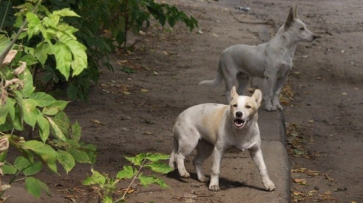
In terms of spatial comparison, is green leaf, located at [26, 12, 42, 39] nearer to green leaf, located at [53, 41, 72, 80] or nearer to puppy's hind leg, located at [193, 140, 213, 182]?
green leaf, located at [53, 41, 72, 80]

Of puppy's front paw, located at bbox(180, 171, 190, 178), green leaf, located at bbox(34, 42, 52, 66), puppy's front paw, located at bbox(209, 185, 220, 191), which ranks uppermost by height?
green leaf, located at bbox(34, 42, 52, 66)

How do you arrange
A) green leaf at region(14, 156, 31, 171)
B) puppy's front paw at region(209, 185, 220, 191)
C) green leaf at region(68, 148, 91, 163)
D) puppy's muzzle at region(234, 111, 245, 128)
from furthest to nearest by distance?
puppy's front paw at region(209, 185, 220, 191) < puppy's muzzle at region(234, 111, 245, 128) < green leaf at region(68, 148, 91, 163) < green leaf at region(14, 156, 31, 171)

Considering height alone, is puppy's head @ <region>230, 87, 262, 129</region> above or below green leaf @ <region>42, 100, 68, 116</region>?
below

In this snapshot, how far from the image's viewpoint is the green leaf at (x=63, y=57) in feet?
11.6

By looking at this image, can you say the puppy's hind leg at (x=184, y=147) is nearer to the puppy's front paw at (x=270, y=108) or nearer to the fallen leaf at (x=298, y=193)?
the fallen leaf at (x=298, y=193)

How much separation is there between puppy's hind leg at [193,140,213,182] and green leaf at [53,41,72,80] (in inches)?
140

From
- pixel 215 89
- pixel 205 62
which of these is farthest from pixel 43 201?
pixel 205 62

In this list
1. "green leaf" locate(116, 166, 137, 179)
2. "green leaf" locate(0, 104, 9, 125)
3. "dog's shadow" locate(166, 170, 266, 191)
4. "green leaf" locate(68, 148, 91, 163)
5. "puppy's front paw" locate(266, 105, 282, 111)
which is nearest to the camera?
"green leaf" locate(0, 104, 9, 125)

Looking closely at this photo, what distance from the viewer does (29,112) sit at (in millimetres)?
3641

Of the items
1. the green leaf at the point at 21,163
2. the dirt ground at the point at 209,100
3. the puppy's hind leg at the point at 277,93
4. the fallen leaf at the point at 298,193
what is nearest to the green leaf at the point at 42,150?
the green leaf at the point at 21,163

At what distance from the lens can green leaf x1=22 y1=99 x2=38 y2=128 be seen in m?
3.62

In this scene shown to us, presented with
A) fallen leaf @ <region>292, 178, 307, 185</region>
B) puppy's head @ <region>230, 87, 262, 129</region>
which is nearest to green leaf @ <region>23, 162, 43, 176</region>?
puppy's head @ <region>230, 87, 262, 129</region>

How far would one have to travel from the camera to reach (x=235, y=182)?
6941 mm

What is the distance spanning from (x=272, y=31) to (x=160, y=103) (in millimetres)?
7027
